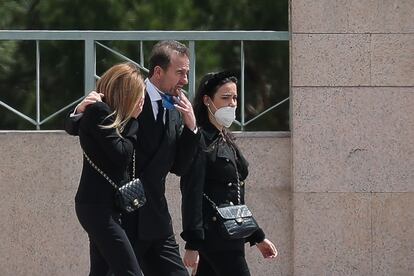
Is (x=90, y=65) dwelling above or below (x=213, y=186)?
above

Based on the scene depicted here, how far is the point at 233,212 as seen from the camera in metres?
5.92

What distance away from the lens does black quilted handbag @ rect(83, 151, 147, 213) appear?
5312 mm

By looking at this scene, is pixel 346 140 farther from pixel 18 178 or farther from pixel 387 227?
pixel 18 178

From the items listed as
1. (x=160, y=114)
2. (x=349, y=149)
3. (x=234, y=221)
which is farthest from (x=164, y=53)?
(x=349, y=149)

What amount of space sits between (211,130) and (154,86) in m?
0.48

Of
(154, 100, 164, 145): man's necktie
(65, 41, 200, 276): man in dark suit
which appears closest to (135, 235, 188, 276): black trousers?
(65, 41, 200, 276): man in dark suit

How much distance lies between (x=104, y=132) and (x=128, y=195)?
1.02 feet

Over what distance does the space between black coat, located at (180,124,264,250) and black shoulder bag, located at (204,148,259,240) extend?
32mm

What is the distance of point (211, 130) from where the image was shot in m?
6.06

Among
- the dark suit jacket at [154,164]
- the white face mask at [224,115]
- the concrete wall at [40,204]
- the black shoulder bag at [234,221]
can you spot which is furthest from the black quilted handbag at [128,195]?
the concrete wall at [40,204]

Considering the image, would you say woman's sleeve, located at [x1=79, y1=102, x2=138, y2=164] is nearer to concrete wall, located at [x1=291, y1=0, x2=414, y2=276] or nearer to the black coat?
the black coat

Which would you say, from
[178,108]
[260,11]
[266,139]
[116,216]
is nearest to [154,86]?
[178,108]

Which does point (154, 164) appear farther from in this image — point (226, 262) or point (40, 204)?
point (40, 204)

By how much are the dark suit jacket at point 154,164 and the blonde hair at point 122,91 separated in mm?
243
